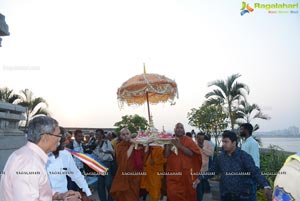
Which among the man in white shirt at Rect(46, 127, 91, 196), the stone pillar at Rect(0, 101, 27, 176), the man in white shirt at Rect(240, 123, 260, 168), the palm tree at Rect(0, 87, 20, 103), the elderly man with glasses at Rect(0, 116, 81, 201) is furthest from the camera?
the palm tree at Rect(0, 87, 20, 103)

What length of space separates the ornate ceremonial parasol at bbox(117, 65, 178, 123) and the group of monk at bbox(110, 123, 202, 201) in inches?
38.6

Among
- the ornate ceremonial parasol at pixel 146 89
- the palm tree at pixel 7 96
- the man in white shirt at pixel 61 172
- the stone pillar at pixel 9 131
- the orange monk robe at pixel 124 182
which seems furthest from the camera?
the palm tree at pixel 7 96

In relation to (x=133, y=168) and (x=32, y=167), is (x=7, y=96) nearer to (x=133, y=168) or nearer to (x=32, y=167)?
(x=133, y=168)

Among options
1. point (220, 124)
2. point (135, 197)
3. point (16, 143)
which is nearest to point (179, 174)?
point (135, 197)

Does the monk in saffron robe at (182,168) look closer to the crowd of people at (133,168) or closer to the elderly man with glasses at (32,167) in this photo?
the crowd of people at (133,168)

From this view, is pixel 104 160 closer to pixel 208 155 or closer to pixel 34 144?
pixel 208 155

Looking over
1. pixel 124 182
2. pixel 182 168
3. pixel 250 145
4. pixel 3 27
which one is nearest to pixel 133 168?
pixel 124 182

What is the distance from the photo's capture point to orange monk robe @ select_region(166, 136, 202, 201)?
7.22 metres

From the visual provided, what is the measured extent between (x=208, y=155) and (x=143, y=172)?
90.1 inches

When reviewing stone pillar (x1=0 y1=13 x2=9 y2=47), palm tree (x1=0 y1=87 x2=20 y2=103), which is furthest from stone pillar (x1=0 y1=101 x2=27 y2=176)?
palm tree (x1=0 y1=87 x2=20 y2=103)

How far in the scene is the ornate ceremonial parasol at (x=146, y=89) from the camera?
26.6ft

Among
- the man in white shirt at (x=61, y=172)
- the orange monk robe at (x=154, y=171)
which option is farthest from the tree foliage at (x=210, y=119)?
the man in white shirt at (x=61, y=172)

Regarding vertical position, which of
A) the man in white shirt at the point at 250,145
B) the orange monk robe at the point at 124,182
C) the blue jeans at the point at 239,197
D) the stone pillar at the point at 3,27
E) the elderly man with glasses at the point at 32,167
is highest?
the stone pillar at the point at 3,27

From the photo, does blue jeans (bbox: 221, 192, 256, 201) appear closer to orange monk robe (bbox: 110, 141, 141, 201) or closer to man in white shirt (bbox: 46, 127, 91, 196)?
man in white shirt (bbox: 46, 127, 91, 196)
